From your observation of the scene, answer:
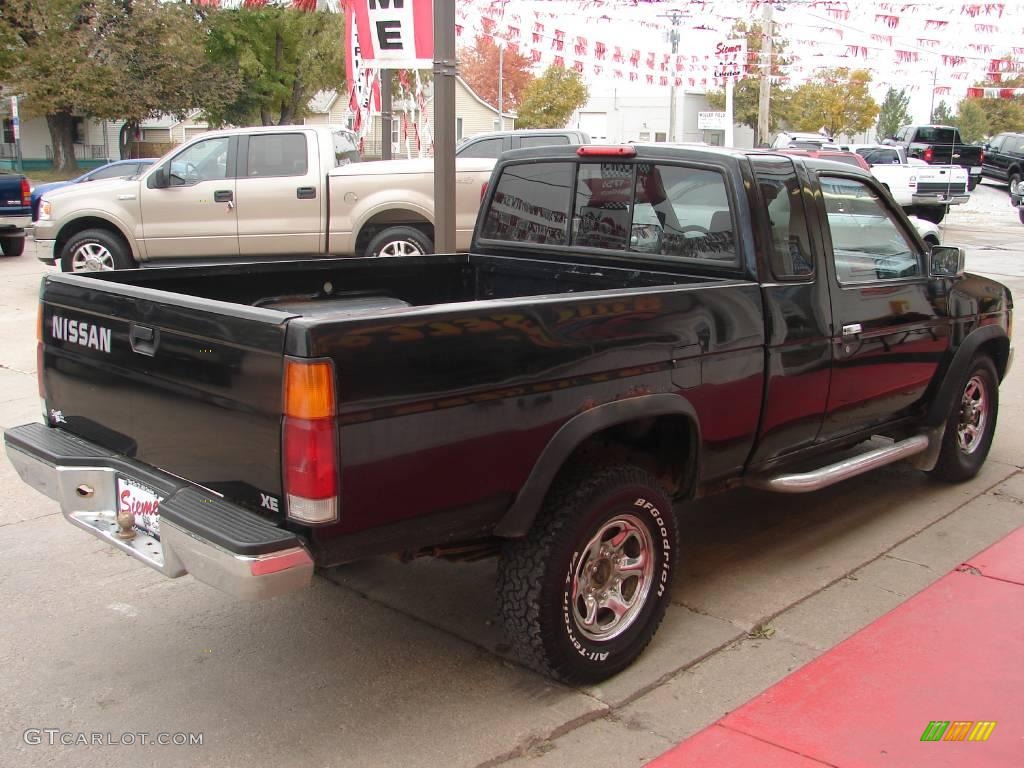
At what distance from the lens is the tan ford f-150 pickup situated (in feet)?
37.4

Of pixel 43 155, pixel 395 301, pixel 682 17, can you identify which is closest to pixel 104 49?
pixel 43 155

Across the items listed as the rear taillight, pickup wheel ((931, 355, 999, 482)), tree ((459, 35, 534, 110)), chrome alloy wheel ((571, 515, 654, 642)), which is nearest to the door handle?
the rear taillight

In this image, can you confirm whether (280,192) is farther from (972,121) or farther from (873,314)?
(972,121)

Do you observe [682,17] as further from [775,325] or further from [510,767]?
[510,767]

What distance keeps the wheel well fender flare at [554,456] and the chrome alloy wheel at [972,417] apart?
3.08 m

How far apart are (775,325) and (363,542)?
208cm

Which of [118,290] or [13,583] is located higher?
[118,290]

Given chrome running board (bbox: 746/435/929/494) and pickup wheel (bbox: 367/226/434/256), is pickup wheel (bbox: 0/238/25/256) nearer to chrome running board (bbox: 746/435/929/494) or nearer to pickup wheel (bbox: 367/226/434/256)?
pickup wheel (bbox: 367/226/434/256)

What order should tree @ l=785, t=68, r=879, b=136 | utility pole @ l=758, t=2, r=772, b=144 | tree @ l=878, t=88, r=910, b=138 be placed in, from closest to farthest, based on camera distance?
1. utility pole @ l=758, t=2, r=772, b=144
2. tree @ l=785, t=68, r=879, b=136
3. tree @ l=878, t=88, r=910, b=138

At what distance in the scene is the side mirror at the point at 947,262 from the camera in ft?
16.7

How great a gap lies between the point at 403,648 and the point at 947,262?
132 inches

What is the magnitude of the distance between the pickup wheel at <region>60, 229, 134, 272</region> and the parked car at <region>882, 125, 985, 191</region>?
988 inches

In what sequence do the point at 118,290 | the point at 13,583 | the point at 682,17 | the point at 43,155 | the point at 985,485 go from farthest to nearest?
the point at 43,155, the point at 682,17, the point at 985,485, the point at 13,583, the point at 118,290

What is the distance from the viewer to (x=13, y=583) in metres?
4.46
